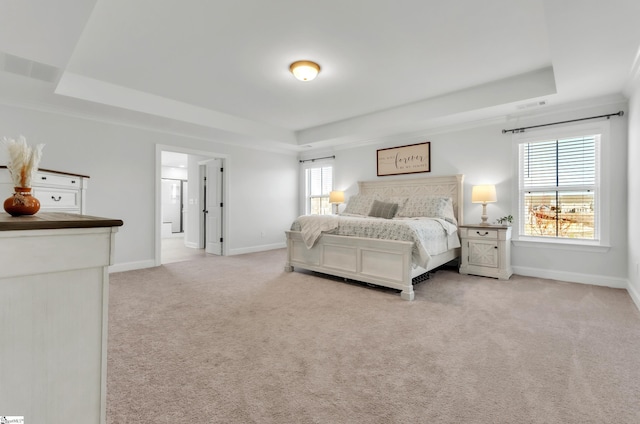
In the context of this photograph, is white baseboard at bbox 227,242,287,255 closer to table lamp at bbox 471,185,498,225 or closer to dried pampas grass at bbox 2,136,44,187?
table lamp at bbox 471,185,498,225

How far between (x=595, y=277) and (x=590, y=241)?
0.45 meters

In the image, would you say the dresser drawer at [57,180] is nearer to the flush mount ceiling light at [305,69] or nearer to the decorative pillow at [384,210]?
the flush mount ceiling light at [305,69]

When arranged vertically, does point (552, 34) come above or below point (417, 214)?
above

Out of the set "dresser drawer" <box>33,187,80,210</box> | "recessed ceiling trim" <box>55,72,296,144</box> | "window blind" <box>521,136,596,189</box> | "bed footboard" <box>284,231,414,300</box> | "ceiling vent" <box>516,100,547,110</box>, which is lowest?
"bed footboard" <box>284,231,414,300</box>

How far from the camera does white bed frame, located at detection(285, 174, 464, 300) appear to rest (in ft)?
10.8

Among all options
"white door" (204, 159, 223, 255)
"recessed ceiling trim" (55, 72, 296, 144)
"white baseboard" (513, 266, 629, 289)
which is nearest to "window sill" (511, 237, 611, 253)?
"white baseboard" (513, 266, 629, 289)

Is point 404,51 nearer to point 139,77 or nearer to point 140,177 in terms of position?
point 139,77

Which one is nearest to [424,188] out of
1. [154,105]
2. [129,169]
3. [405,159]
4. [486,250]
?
[405,159]

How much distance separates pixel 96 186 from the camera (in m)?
4.29

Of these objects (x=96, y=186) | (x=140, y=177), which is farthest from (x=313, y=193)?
(x=96, y=186)

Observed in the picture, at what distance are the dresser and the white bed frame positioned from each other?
2.79 metres

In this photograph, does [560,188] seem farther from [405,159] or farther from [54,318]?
[54,318]

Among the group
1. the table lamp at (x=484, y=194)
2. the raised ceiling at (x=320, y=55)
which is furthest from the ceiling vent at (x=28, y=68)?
the table lamp at (x=484, y=194)

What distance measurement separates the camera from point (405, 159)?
5.47m
